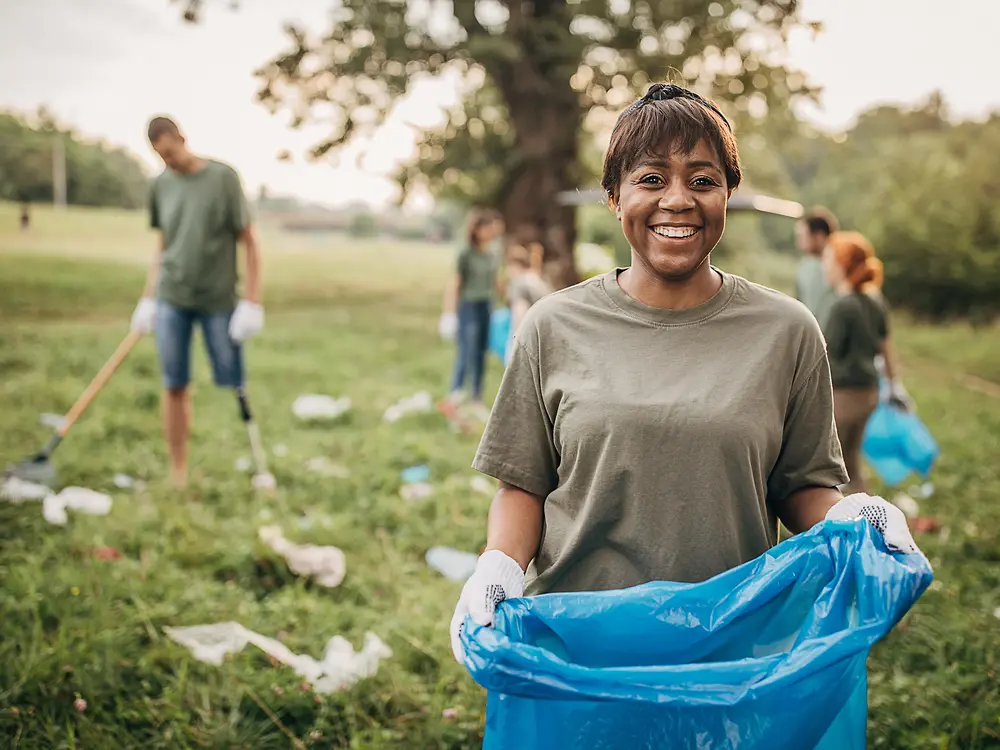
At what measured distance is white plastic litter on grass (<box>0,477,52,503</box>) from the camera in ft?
14.6

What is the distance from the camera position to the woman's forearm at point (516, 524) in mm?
1643

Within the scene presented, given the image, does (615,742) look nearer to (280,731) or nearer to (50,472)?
(280,731)

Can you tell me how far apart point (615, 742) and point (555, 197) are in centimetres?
1082

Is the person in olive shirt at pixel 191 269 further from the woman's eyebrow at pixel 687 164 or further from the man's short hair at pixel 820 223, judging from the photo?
the woman's eyebrow at pixel 687 164

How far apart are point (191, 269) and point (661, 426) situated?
3.90 m

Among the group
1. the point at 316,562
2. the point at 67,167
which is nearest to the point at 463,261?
the point at 316,562

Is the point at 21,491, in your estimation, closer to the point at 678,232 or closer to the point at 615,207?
the point at 615,207

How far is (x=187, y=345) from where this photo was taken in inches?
193

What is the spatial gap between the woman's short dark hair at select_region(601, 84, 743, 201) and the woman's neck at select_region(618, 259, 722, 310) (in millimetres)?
176

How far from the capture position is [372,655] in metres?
3.09

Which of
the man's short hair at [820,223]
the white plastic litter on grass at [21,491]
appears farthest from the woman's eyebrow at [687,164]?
the man's short hair at [820,223]

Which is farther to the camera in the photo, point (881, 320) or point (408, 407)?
point (408, 407)

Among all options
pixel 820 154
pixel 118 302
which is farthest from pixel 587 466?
pixel 820 154

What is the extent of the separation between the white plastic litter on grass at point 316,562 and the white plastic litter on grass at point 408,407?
3.20m
